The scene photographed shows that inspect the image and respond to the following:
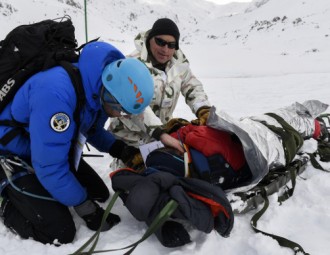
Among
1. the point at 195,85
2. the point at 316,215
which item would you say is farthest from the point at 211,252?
the point at 195,85

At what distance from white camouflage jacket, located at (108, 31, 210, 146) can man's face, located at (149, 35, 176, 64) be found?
0.10 meters

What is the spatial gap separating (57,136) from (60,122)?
0.09m

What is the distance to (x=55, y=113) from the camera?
202 centimetres

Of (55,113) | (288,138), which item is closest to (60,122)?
(55,113)

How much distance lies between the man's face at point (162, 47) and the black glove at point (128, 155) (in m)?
1.13

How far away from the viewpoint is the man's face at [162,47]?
3.43m

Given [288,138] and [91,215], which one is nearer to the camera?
[91,215]

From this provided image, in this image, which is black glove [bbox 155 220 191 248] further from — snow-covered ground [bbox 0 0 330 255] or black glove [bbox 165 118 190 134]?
black glove [bbox 165 118 190 134]

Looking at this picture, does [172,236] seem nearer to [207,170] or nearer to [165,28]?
[207,170]

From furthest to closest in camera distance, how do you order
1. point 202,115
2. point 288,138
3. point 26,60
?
point 202,115, point 288,138, point 26,60

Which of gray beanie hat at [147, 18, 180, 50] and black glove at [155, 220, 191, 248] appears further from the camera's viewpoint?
gray beanie hat at [147, 18, 180, 50]

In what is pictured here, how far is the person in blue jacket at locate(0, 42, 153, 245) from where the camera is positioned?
2045mm

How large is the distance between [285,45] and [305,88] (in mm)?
14564

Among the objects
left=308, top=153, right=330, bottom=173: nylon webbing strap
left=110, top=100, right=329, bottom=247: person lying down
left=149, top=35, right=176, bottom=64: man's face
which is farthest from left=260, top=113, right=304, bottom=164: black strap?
left=149, top=35, right=176, bottom=64: man's face
